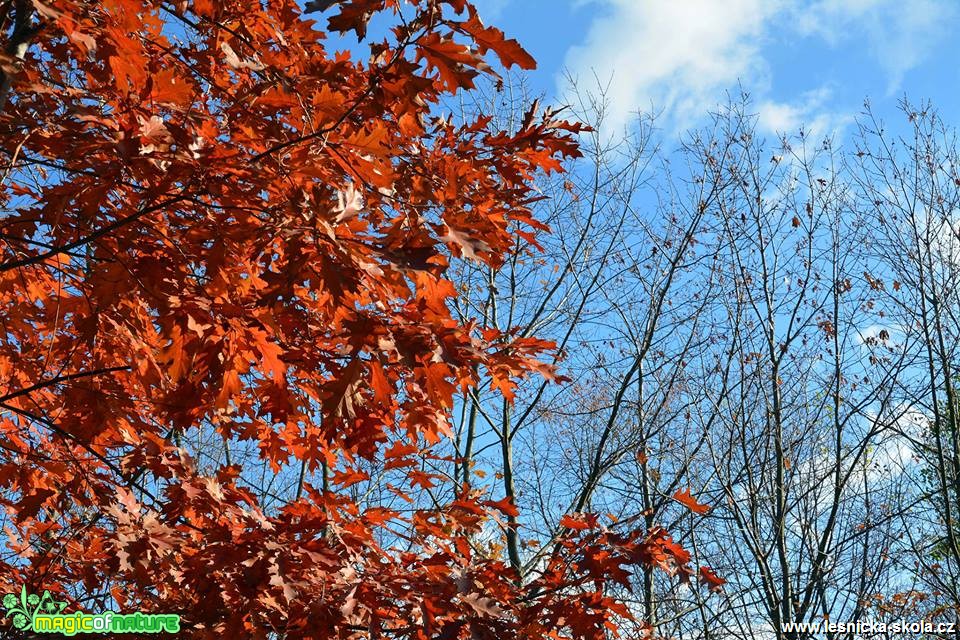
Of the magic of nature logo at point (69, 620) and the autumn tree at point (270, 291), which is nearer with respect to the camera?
the autumn tree at point (270, 291)

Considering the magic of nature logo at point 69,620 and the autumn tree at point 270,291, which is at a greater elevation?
the autumn tree at point 270,291

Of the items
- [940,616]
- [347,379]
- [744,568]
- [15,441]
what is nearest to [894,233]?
[744,568]

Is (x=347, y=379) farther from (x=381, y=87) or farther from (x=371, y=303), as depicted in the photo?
(x=381, y=87)

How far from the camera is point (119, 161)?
2314 millimetres

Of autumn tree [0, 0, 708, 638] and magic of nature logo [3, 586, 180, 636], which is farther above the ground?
autumn tree [0, 0, 708, 638]

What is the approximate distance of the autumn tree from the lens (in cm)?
219

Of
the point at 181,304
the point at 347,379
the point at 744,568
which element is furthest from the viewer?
the point at 744,568

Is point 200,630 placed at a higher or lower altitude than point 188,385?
lower

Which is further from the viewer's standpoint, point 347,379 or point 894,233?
point 894,233

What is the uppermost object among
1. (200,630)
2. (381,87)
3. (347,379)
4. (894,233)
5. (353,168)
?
(894,233)

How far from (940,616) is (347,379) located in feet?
31.0

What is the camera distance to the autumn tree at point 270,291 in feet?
→ 7.18

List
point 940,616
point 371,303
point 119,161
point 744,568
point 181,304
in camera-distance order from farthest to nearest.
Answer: point 940,616 → point 744,568 → point 371,303 → point 181,304 → point 119,161

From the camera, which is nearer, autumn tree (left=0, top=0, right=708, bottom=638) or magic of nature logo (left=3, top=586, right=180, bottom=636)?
autumn tree (left=0, top=0, right=708, bottom=638)
